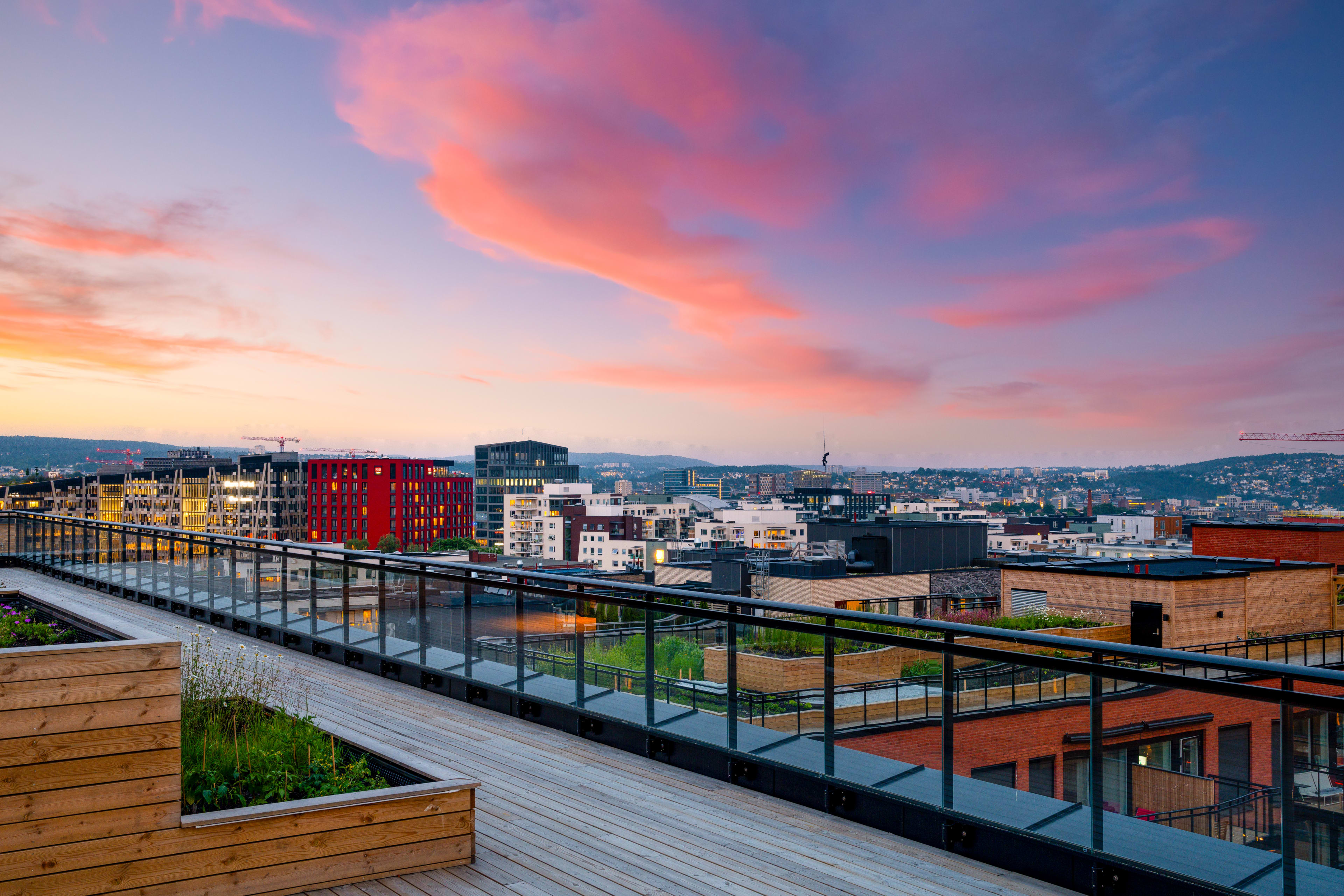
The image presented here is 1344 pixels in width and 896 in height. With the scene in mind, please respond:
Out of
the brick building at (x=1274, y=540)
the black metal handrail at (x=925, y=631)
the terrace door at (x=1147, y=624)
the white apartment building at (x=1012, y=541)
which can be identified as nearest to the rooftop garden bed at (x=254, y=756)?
the black metal handrail at (x=925, y=631)

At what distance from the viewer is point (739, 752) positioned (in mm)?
5273

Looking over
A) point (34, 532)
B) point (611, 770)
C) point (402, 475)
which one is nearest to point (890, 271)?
point (34, 532)

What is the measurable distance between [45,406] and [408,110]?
102 metres

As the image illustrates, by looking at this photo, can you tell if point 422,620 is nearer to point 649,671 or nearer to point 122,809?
point 649,671

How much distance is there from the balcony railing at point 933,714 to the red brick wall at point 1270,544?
41493 mm

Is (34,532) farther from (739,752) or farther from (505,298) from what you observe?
(505,298)

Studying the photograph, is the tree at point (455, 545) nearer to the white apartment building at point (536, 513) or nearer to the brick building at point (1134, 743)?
the white apartment building at point (536, 513)

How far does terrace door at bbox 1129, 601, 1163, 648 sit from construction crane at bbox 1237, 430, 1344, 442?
190 metres

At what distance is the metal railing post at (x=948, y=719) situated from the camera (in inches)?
170

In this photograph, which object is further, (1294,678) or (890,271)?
(890,271)

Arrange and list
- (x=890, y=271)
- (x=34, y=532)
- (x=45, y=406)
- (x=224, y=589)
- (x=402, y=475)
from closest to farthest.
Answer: (x=224, y=589) < (x=34, y=532) < (x=890, y=271) < (x=45, y=406) < (x=402, y=475)

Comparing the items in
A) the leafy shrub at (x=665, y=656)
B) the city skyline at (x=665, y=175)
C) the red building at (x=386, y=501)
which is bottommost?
the red building at (x=386, y=501)

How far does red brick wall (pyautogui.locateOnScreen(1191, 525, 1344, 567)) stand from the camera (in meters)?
37.4

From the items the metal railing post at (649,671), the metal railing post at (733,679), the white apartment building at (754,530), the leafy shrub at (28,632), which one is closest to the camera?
the metal railing post at (733,679)
